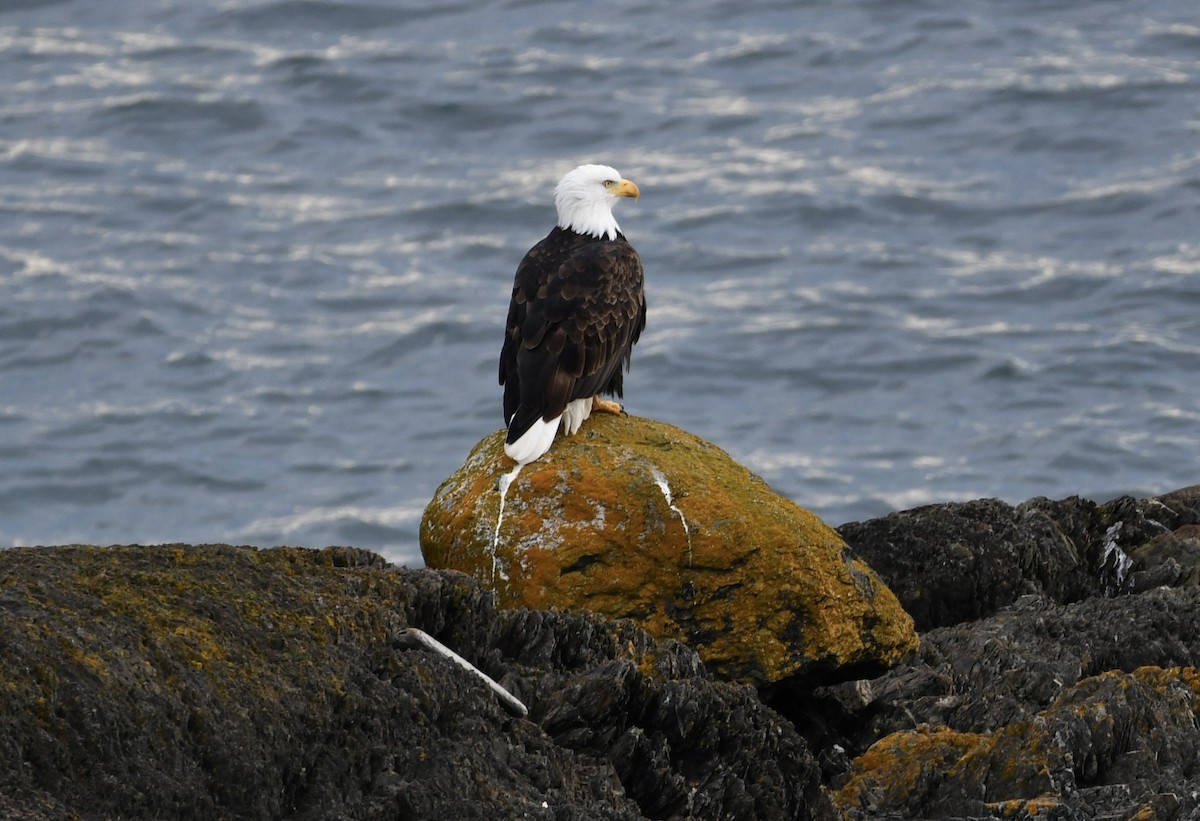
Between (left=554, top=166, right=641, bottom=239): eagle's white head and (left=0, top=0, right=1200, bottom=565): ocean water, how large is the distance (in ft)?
27.0

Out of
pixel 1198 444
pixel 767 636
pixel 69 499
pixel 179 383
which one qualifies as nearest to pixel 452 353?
pixel 179 383

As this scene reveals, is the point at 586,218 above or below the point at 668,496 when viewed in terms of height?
above

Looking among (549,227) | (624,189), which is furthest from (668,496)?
(549,227)

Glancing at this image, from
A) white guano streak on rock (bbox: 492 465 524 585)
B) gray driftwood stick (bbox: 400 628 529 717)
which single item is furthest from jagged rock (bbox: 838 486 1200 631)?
gray driftwood stick (bbox: 400 628 529 717)

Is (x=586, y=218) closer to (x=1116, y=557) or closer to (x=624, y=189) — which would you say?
(x=624, y=189)

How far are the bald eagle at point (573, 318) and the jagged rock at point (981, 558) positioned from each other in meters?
1.29

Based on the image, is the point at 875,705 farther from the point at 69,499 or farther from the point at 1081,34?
the point at 1081,34

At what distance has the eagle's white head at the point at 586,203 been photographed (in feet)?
27.2

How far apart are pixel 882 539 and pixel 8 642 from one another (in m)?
4.23

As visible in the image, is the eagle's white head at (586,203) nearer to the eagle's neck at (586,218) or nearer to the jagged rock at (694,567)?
the eagle's neck at (586,218)

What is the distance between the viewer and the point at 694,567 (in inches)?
247

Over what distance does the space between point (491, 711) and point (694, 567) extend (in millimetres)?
1825

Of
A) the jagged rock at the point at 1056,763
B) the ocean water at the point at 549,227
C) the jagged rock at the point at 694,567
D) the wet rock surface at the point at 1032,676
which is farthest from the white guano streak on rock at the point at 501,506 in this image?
the ocean water at the point at 549,227

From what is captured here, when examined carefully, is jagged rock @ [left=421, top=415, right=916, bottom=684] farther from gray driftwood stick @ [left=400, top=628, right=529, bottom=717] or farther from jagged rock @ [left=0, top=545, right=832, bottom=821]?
gray driftwood stick @ [left=400, top=628, right=529, bottom=717]
